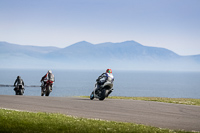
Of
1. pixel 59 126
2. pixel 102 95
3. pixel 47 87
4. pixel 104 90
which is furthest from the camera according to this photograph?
pixel 47 87

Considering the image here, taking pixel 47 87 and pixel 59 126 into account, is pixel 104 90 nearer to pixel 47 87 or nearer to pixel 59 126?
pixel 47 87

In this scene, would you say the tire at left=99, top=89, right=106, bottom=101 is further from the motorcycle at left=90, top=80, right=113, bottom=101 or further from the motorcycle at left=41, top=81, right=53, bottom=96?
the motorcycle at left=41, top=81, right=53, bottom=96

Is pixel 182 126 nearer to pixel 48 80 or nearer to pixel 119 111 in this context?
pixel 119 111

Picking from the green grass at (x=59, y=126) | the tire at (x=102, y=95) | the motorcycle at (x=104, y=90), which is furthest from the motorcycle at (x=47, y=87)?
the green grass at (x=59, y=126)

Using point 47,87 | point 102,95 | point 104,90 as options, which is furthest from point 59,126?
point 47,87

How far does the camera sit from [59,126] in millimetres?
12477

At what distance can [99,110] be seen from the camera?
1823 cm

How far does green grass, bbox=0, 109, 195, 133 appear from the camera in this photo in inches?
463

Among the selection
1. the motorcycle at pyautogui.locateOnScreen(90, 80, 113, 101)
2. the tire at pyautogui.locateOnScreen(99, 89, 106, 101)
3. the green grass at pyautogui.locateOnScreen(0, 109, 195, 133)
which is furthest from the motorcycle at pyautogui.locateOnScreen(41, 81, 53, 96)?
the green grass at pyautogui.locateOnScreen(0, 109, 195, 133)

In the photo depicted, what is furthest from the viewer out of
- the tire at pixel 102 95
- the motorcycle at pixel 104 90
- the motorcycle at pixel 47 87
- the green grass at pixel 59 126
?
the motorcycle at pixel 47 87

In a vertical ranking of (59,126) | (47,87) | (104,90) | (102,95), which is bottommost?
(59,126)

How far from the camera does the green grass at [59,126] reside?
38.6 feet

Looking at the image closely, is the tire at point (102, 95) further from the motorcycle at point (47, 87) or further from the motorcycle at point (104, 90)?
the motorcycle at point (47, 87)

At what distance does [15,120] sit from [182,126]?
21.8ft
